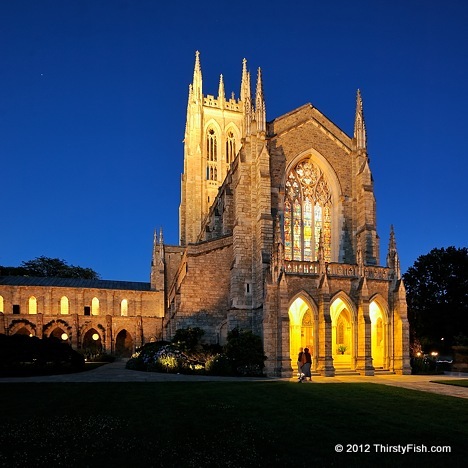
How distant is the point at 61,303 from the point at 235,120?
37243 mm

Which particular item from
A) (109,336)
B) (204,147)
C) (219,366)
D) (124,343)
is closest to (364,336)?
(219,366)

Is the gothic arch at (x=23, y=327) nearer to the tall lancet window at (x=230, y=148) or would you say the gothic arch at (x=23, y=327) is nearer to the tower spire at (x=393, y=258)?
the tower spire at (x=393, y=258)

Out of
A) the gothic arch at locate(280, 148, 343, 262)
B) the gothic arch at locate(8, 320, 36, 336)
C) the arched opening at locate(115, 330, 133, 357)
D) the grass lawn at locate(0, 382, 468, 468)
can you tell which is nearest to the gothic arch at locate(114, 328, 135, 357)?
the arched opening at locate(115, 330, 133, 357)

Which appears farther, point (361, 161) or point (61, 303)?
point (61, 303)

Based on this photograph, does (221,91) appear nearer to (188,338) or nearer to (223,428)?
→ (188,338)

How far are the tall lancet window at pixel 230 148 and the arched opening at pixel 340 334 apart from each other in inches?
1593

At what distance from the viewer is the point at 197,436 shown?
9289 millimetres

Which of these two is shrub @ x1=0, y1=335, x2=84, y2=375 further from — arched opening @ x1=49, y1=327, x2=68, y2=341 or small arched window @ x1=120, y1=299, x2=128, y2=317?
small arched window @ x1=120, y1=299, x2=128, y2=317

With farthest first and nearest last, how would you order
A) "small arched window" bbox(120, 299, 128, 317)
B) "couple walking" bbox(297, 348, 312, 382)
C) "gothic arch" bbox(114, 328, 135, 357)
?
"small arched window" bbox(120, 299, 128, 317) → "gothic arch" bbox(114, 328, 135, 357) → "couple walking" bbox(297, 348, 312, 382)

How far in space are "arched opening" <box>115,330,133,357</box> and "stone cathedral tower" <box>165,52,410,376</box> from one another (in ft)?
59.5

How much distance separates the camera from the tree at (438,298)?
46812 millimetres

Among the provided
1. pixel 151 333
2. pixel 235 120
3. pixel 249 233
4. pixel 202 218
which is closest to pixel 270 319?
pixel 249 233

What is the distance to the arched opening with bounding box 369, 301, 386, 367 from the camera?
3021 cm

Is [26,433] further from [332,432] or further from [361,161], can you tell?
[361,161]
